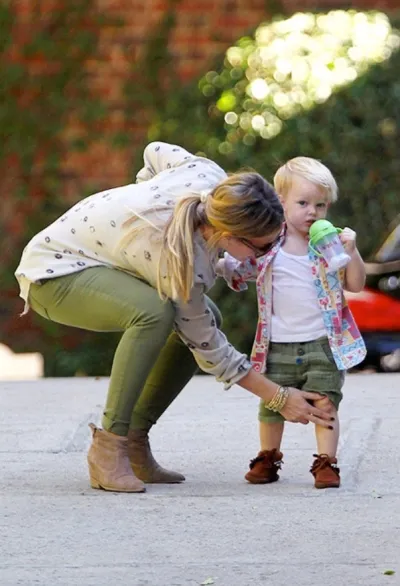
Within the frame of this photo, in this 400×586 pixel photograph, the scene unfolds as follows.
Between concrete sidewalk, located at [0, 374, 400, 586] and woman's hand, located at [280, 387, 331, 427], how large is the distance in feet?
0.77

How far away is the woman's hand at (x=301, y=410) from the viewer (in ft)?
14.5

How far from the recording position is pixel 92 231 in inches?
178

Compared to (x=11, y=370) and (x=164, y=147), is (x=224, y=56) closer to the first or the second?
(x=11, y=370)

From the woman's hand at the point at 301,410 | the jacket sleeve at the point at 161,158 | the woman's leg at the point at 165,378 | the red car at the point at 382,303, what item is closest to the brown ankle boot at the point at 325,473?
the woman's hand at the point at 301,410

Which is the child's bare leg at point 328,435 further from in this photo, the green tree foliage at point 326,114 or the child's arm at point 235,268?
the green tree foliage at point 326,114

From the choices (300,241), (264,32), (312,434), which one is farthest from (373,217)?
(300,241)

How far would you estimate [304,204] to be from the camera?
454 cm

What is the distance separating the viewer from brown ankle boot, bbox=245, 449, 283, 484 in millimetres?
4633

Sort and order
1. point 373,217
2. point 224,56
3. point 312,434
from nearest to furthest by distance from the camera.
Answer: point 312,434 < point 373,217 < point 224,56

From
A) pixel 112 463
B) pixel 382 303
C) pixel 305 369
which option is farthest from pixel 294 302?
pixel 382 303

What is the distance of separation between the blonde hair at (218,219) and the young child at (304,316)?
30cm

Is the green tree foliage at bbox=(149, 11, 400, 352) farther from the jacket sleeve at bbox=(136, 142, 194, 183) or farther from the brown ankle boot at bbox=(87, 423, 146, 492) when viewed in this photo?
the brown ankle boot at bbox=(87, 423, 146, 492)

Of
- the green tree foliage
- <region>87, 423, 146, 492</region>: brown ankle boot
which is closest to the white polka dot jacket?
<region>87, 423, 146, 492</region>: brown ankle boot

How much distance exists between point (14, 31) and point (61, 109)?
1.77 feet
